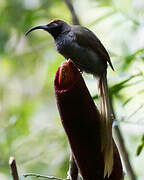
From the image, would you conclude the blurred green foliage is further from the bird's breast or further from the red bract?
the red bract

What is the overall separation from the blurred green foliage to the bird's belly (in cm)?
5

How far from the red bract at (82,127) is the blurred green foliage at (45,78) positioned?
535mm

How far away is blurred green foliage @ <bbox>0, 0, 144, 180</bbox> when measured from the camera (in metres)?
1.92

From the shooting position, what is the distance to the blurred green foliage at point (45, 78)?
1.92 metres

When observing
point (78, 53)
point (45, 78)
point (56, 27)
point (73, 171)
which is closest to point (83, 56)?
point (78, 53)

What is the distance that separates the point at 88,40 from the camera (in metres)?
1.81

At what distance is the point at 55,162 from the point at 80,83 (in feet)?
7.00

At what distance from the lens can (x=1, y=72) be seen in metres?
3.92

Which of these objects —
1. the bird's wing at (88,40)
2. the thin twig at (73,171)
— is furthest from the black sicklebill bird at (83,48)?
the thin twig at (73,171)

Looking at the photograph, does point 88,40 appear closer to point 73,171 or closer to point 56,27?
point 56,27

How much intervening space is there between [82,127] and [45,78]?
1970 mm

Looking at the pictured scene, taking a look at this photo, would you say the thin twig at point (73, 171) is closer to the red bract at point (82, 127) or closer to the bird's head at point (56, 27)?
the red bract at point (82, 127)

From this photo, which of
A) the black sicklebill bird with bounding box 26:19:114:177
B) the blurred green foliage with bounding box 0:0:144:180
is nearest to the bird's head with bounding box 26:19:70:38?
the black sicklebill bird with bounding box 26:19:114:177

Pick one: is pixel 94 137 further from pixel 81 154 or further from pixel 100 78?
pixel 100 78
